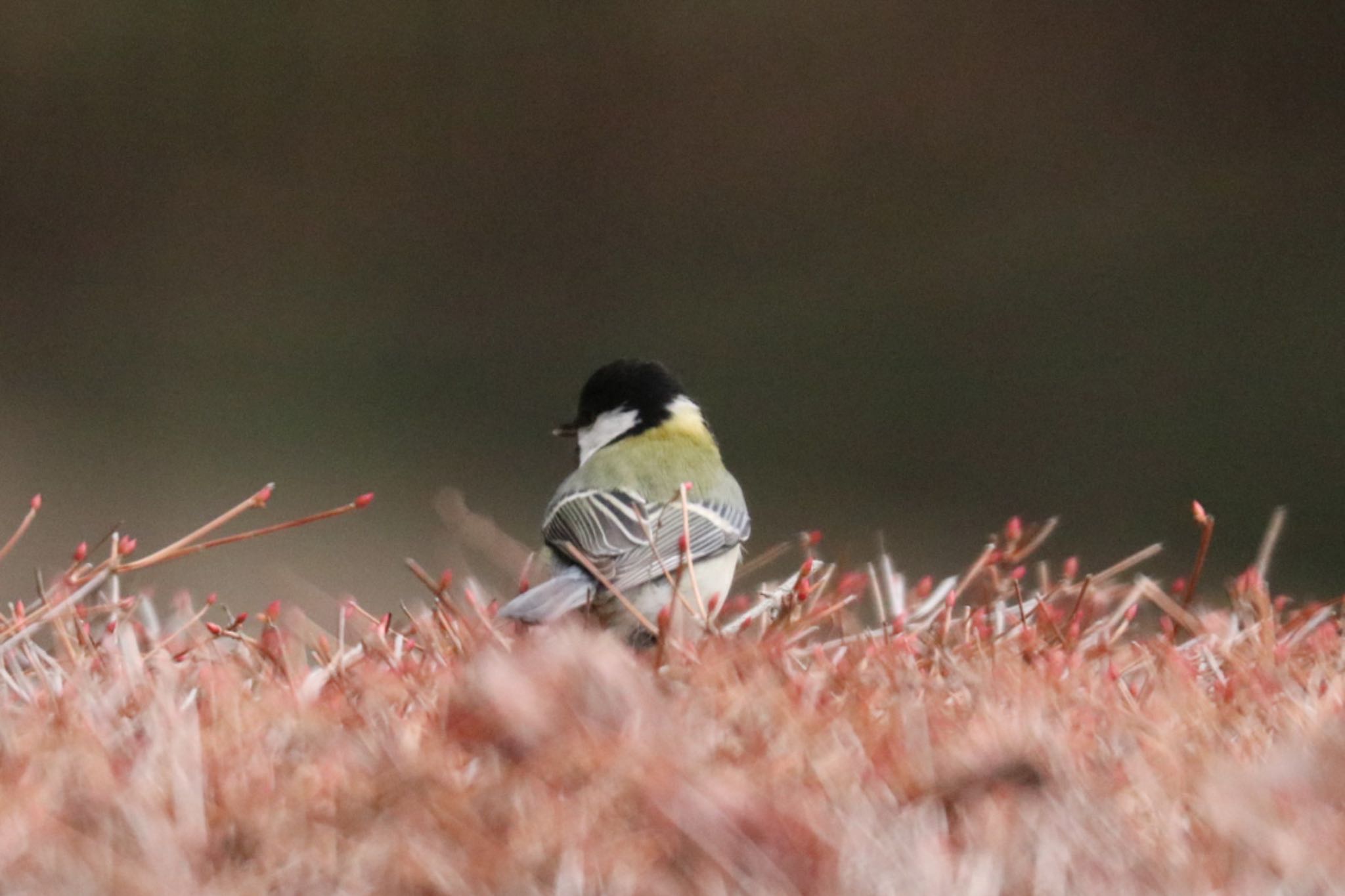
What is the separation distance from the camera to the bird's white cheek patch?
72.7 inches

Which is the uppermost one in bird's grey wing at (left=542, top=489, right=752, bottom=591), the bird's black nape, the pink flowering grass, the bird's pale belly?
the pink flowering grass

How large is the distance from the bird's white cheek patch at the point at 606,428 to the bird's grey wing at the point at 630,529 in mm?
241

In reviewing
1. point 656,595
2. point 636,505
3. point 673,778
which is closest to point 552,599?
point 636,505

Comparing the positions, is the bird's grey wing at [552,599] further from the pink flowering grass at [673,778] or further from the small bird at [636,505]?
the pink flowering grass at [673,778]

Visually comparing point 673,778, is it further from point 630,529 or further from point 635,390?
point 635,390

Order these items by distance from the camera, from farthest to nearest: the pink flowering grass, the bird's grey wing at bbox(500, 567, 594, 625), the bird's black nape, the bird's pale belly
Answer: the bird's black nape
the bird's pale belly
the bird's grey wing at bbox(500, 567, 594, 625)
the pink flowering grass

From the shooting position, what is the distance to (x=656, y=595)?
1448 millimetres

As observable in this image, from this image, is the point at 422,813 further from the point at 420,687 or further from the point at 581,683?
the point at 420,687

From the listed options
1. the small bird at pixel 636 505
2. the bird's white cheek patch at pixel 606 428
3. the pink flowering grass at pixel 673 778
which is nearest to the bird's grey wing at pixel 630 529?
the small bird at pixel 636 505

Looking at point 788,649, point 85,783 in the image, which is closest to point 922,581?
point 788,649

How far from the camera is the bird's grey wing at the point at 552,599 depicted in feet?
3.10

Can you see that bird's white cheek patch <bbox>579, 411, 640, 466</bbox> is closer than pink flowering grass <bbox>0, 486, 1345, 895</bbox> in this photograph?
No

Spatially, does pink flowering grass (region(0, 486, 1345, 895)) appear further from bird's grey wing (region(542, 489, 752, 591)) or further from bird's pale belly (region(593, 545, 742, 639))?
bird's grey wing (region(542, 489, 752, 591))

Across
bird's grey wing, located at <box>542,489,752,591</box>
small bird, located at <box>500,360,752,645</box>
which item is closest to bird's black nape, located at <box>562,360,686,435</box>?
small bird, located at <box>500,360,752,645</box>
